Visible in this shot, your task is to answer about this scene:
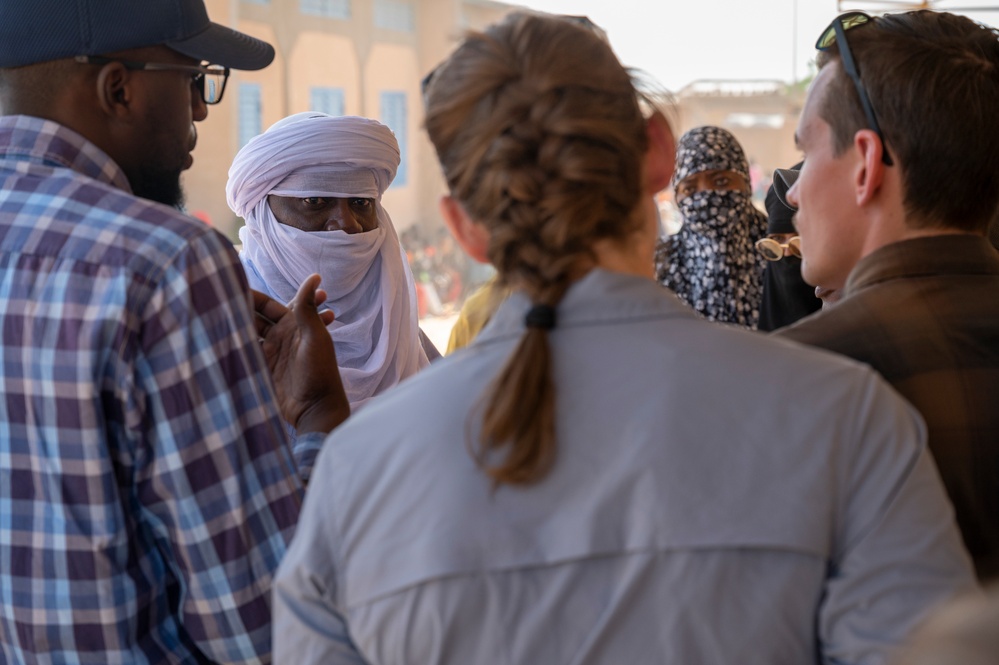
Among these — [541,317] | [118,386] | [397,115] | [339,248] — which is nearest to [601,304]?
[541,317]

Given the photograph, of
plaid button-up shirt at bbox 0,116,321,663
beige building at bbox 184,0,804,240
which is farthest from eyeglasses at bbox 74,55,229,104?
beige building at bbox 184,0,804,240

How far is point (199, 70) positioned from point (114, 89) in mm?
132

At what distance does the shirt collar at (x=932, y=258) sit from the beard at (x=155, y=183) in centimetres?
100

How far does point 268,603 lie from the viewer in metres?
1.33

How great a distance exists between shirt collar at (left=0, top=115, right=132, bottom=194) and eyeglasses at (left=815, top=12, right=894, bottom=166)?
1.04 meters

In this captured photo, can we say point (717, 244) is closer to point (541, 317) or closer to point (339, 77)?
point (541, 317)

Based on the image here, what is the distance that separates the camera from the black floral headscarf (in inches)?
166

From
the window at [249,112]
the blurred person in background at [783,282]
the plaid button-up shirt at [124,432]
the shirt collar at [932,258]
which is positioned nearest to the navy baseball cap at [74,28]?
the plaid button-up shirt at [124,432]

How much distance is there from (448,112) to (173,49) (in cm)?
62

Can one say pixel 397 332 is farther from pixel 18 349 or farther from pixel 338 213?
pixel 18 349

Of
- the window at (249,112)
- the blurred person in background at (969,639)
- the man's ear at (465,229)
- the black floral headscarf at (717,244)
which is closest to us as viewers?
the blurred person in background at (969,639)

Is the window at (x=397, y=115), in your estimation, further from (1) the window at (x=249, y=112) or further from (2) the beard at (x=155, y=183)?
(2) the beard at (x=155, y=183)

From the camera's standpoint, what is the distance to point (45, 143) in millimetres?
1355

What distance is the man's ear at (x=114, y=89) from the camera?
4.48ft
